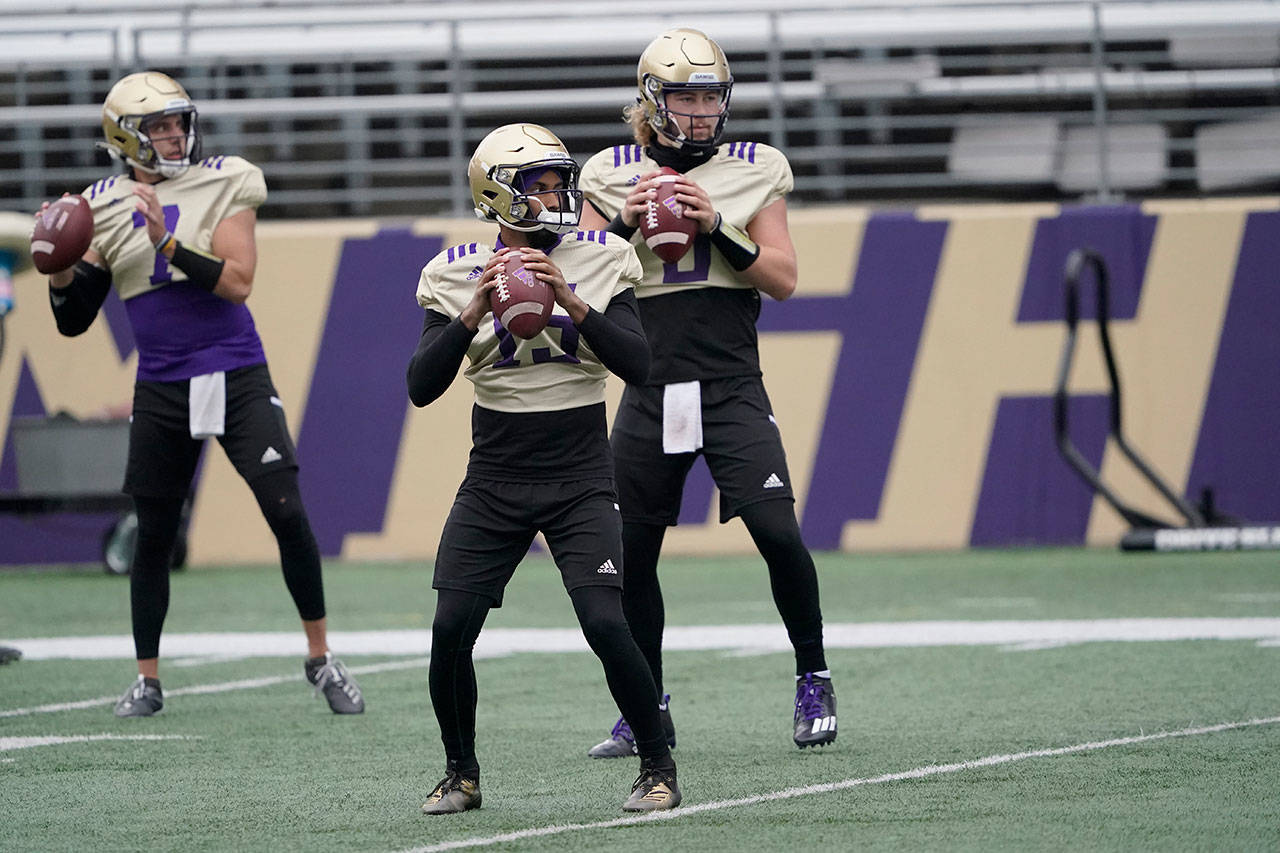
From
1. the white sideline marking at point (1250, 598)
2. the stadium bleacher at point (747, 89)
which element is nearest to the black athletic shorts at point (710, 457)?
the white sideline marking at point (1250, 598)

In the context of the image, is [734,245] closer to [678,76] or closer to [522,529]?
[678,76]

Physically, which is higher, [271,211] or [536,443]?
[536,443]

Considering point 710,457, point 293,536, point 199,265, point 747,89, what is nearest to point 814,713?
point 710,457

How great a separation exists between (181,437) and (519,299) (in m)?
2.53

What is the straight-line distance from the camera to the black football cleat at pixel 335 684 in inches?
231

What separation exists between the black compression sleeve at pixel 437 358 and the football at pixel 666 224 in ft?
2.48

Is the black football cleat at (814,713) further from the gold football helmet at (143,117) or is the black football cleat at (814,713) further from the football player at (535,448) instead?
the gold football helmet at (143,117)

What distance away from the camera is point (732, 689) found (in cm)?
628

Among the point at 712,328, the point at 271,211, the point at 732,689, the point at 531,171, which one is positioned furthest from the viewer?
the point at 271,211

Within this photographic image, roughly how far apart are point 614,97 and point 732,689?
22.5 feet

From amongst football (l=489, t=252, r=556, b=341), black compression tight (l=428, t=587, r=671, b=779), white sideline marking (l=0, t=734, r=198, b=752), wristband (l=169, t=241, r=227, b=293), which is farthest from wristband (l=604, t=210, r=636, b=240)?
white sideline marking (l=0, t=734, r=198, b=752)

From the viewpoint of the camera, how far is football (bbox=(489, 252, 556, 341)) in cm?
386

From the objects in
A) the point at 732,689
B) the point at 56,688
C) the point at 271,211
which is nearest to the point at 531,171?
the point at 732,689

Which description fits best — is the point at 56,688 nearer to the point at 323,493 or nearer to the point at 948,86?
the point at 323,493
